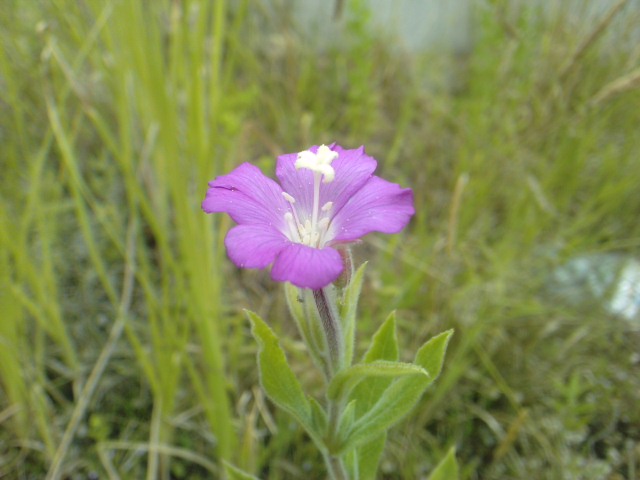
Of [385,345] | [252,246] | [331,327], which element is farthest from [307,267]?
[385,345]

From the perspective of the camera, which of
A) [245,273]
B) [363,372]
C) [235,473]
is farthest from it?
[245,273]

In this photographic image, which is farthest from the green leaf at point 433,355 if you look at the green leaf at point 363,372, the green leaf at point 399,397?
the green leaf at point 363,372

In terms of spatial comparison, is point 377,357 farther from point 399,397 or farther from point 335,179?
point 335,179

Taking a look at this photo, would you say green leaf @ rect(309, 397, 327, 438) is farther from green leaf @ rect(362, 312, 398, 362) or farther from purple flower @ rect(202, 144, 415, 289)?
purple flower @ rect(202, 144, 415, 289)

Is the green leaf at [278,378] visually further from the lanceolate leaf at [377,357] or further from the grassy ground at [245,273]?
the grassy ground at [245,273]

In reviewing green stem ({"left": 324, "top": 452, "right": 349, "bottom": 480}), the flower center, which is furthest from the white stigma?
green stem ({"left": 324, "top": 452, "right": 349, "bottom": 480})

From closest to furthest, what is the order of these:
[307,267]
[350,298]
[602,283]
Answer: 1. [307,267]
2. [350,298]
3. [602,283]
